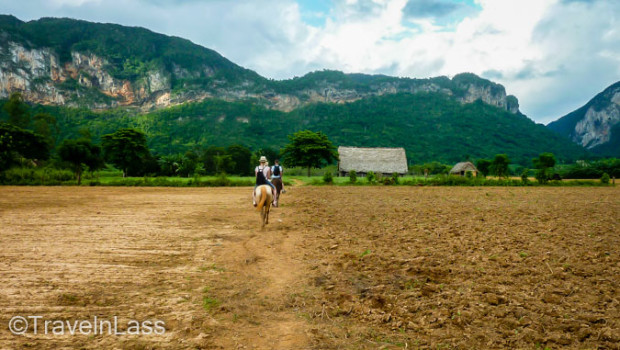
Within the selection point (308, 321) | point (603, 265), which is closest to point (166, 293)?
point (308, 321)

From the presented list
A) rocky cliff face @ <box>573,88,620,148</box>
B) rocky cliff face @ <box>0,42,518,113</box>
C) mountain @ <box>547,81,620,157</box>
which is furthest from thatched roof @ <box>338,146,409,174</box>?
rocky cliff face @ <box>573,88,620,148</box>

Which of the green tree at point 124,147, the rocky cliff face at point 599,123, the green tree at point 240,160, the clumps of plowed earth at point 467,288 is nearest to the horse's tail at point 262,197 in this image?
the clumps of plowed earth at point 467,288

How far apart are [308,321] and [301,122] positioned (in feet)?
436

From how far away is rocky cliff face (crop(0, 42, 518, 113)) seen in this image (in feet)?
432

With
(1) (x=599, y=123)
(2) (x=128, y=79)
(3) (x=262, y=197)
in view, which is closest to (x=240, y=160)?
(3) (x=262, y=197)

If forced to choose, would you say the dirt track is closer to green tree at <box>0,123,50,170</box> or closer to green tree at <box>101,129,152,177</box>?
green tree at <box>0,123,50,170</box>

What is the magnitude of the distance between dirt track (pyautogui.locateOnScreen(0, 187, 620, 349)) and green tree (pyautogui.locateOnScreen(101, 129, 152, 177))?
37.9m

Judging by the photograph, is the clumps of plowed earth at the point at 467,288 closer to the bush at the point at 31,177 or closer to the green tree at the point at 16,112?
the bush at the point at 31,177

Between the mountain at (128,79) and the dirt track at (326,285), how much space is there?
160373mm

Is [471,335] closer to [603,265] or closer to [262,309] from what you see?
[262,309]

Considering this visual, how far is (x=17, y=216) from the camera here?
1125 centimetres

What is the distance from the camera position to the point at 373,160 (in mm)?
54125

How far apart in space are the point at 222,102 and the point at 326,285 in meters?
147

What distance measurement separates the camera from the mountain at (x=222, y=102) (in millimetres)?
107625
